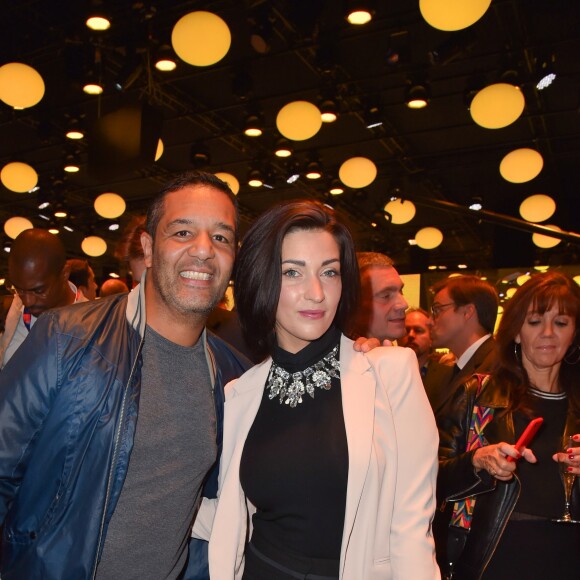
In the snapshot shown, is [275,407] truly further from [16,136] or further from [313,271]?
[16,136]

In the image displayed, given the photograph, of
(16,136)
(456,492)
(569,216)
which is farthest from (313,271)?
(569,216)

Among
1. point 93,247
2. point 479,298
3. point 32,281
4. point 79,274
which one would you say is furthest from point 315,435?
point 93,247

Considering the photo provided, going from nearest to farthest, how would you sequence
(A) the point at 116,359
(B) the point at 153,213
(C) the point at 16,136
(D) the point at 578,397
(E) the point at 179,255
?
(A) the point at 116,359 → (E) the point at 179,255 → (B) the point at 153,213 → (D) the point at 578,397 → (C) the point at 16,136

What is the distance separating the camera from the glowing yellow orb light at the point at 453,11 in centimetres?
314

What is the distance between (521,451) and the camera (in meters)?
1.88

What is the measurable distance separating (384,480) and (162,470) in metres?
0.75

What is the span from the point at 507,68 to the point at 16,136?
7455 millimetres

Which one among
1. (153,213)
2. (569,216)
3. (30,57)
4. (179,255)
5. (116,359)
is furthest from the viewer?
(569,216)

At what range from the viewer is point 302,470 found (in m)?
1.70

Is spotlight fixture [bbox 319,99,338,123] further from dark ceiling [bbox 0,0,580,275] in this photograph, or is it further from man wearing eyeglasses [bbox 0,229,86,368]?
man wearing eyeglasses [bbox 0,229,86,368]

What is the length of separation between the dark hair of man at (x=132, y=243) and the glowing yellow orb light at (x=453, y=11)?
78.2 inches

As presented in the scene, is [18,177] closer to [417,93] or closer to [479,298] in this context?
[417,93]

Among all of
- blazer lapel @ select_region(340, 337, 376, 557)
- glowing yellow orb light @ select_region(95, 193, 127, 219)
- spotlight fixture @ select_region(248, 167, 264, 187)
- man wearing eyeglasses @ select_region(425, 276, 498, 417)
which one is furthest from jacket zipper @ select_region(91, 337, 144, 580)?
spotlight fixture @ select_region(248, 167, 264, 187)

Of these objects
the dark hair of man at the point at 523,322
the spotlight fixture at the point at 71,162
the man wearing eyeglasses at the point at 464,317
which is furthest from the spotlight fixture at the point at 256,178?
the dark hair of man at the point at 523,322
